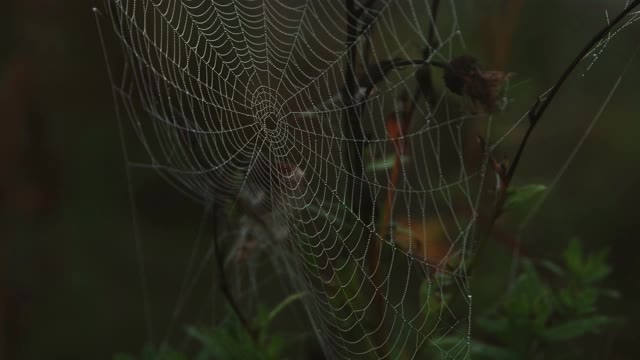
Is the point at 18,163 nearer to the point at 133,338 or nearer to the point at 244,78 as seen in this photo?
the point at 133,338

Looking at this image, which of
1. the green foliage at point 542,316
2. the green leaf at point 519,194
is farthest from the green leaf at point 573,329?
the green leaf at point 519,194

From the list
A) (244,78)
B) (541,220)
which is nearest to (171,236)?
(244,78)

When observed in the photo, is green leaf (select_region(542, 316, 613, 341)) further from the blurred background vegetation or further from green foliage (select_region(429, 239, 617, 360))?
the blurred background vegetation

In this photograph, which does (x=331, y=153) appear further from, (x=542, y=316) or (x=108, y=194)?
(x=108, y=194)

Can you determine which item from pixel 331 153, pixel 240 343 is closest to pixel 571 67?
pixel 331 153

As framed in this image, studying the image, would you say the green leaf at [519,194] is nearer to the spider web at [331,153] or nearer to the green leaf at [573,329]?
the spider web at [331,153]

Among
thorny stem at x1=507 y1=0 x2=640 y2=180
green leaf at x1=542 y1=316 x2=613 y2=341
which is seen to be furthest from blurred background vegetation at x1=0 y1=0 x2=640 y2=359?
thorny stem at x1=507 y1=0 x2=640 y2=180

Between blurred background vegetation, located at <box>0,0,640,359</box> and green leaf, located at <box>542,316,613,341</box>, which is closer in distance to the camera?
green leaf, located at <box>542,316,613,341</box>
